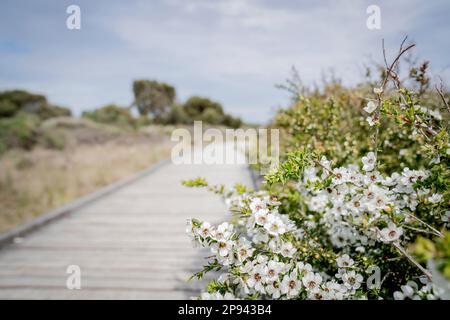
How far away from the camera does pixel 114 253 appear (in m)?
3.93

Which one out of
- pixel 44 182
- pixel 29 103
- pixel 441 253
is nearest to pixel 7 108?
pixel 29 103

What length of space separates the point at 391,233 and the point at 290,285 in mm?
510

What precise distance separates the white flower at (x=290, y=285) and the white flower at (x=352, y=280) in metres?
0.28

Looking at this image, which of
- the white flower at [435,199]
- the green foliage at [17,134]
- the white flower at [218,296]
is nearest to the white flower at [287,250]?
the white flower at [218,296]

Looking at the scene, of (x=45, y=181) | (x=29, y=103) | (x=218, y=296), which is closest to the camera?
(x=218, y=296)

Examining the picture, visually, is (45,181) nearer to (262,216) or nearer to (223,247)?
(223,247)

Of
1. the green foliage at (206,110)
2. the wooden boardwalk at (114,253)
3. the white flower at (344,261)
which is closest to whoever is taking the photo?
the white flower at (344,261)

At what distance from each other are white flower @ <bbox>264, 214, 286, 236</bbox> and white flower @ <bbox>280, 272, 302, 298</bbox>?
22 centimetres

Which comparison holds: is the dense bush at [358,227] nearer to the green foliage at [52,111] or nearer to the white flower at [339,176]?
the white flower at [339,176]

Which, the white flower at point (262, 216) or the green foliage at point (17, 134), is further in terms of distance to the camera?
the green foliage at point (17, 134)

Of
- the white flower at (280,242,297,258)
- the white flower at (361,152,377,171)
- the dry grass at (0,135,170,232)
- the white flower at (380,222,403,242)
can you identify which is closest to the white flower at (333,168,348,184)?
the white flower at (361,152,377,171)

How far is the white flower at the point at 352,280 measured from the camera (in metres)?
1.60

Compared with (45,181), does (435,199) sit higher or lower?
higher
